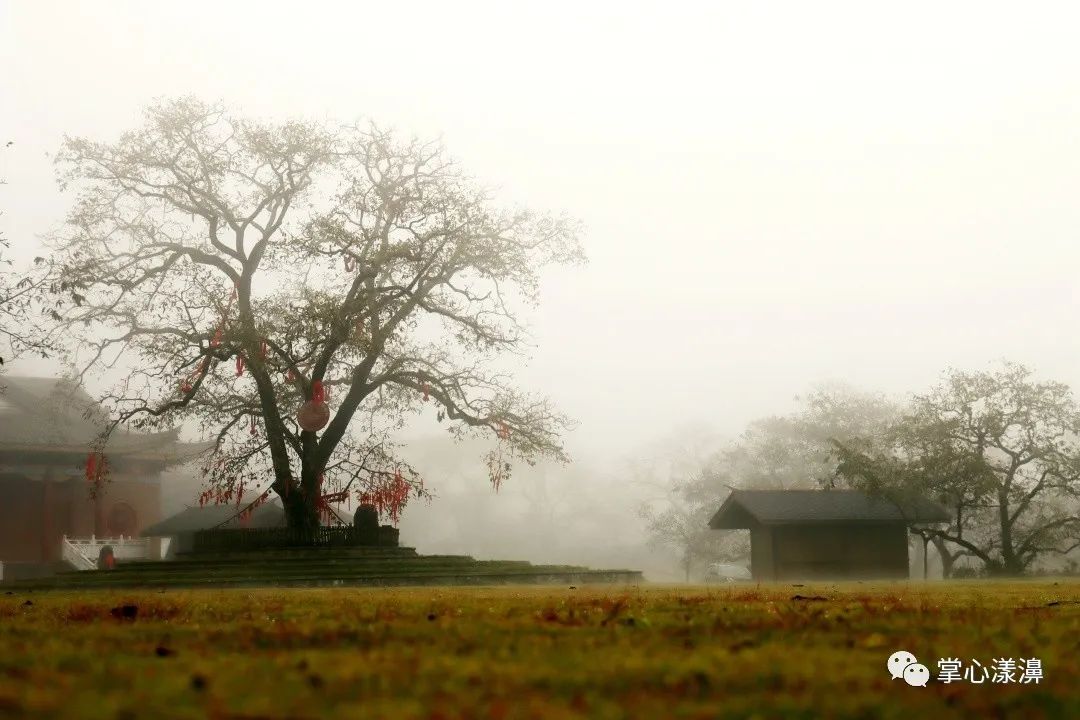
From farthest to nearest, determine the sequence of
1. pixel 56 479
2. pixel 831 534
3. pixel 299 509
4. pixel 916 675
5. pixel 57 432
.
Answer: pixel 57 432 < pixel 56 479 < pixel 831 534 < pixel 299 509 < pixel 916 675

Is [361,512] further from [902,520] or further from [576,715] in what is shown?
[576,715]

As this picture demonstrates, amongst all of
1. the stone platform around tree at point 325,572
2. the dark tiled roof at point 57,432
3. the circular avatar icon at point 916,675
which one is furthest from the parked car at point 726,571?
the circular avatar icon at point 916,675

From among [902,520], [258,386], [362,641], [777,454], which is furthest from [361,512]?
[777,454]

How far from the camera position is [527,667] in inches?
161

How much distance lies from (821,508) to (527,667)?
43823mm

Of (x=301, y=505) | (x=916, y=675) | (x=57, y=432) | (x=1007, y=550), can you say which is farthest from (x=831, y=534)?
(x=916, y=675)

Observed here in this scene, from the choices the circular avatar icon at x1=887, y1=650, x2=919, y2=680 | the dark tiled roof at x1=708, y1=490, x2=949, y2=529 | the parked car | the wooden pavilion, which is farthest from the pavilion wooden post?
the circular avatar icon at x1=887, y1=650, x2=919, y2=680

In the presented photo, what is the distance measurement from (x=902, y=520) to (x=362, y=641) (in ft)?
144

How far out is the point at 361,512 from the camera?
36938 millimetres

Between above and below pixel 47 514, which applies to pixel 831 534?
below

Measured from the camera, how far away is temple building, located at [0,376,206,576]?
181ft

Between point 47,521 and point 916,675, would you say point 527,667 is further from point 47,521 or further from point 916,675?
point 47,521

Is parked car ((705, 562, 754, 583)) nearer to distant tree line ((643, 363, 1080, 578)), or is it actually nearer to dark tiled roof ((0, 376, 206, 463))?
distant tree line ((643, 363, 1080, 578))

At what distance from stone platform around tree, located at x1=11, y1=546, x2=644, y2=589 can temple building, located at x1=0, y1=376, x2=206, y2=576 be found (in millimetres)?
23173
